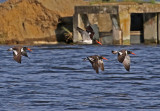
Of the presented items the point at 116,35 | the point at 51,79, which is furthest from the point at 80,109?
the point at 116,35

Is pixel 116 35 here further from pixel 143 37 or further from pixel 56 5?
pixel 56 5

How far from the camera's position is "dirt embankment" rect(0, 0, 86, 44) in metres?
52.2

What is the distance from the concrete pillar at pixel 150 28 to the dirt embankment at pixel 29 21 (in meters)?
8.14

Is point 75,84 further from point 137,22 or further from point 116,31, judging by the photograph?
point 137,22

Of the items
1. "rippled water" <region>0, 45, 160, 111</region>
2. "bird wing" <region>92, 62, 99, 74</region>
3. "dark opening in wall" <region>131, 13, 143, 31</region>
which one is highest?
"dark opening in wall" <region>131, 13, 143, 31</region>

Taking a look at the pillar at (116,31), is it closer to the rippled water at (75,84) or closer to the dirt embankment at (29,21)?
the dirt embankment at (29,21)

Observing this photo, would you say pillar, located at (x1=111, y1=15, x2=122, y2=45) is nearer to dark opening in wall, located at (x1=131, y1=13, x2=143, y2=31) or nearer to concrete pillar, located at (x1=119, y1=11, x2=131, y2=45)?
concrete pillar, located at (x1=119, y1=11, x2=131, y2=45)

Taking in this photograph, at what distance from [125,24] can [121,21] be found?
21.4 inches

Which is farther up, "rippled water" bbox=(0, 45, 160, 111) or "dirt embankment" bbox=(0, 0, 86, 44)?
"dirt embankment" bbox=(0, 0, 86, 44)

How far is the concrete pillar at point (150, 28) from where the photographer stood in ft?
167

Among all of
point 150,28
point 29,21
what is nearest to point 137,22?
point 150,28

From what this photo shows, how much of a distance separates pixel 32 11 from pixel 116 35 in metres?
9.96

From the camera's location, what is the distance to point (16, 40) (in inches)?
2037

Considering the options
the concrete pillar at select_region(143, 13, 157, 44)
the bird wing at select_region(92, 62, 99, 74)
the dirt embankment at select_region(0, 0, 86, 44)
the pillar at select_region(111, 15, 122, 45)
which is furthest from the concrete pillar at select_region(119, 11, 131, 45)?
the bird wing at select_region(92, 62, 99, 74)
